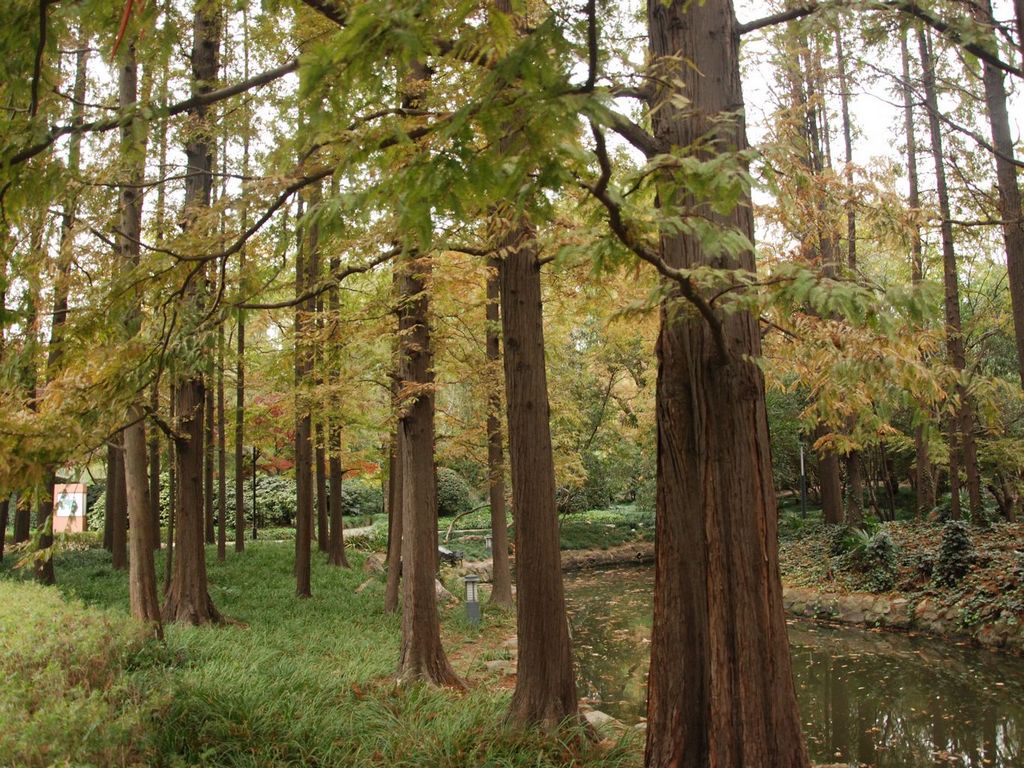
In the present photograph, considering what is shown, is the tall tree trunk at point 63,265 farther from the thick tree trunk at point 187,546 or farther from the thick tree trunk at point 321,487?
the thick tree trunk at point 321,487

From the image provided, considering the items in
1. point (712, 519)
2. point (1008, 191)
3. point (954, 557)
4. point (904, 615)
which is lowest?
point (904, 615)

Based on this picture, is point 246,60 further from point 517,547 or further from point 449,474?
point 449,474

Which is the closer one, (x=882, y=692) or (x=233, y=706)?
(x=233, y=706)

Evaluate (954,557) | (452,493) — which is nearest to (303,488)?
(954,557)

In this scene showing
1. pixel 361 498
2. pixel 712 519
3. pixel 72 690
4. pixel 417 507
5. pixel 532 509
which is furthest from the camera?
pixel 361 498

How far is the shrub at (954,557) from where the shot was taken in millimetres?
11664

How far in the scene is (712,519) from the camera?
3.82 meters

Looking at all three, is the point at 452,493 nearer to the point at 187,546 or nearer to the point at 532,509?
the point at 187,546

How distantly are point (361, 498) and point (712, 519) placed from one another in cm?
2724

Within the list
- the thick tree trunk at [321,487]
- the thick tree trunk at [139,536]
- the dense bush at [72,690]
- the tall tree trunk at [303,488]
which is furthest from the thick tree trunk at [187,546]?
the thick tree trunk at [321,487]

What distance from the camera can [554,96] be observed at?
211 cm

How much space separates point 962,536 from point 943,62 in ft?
23.9

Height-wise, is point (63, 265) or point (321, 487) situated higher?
point (63, 265)

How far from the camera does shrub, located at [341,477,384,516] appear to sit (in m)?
29.0
